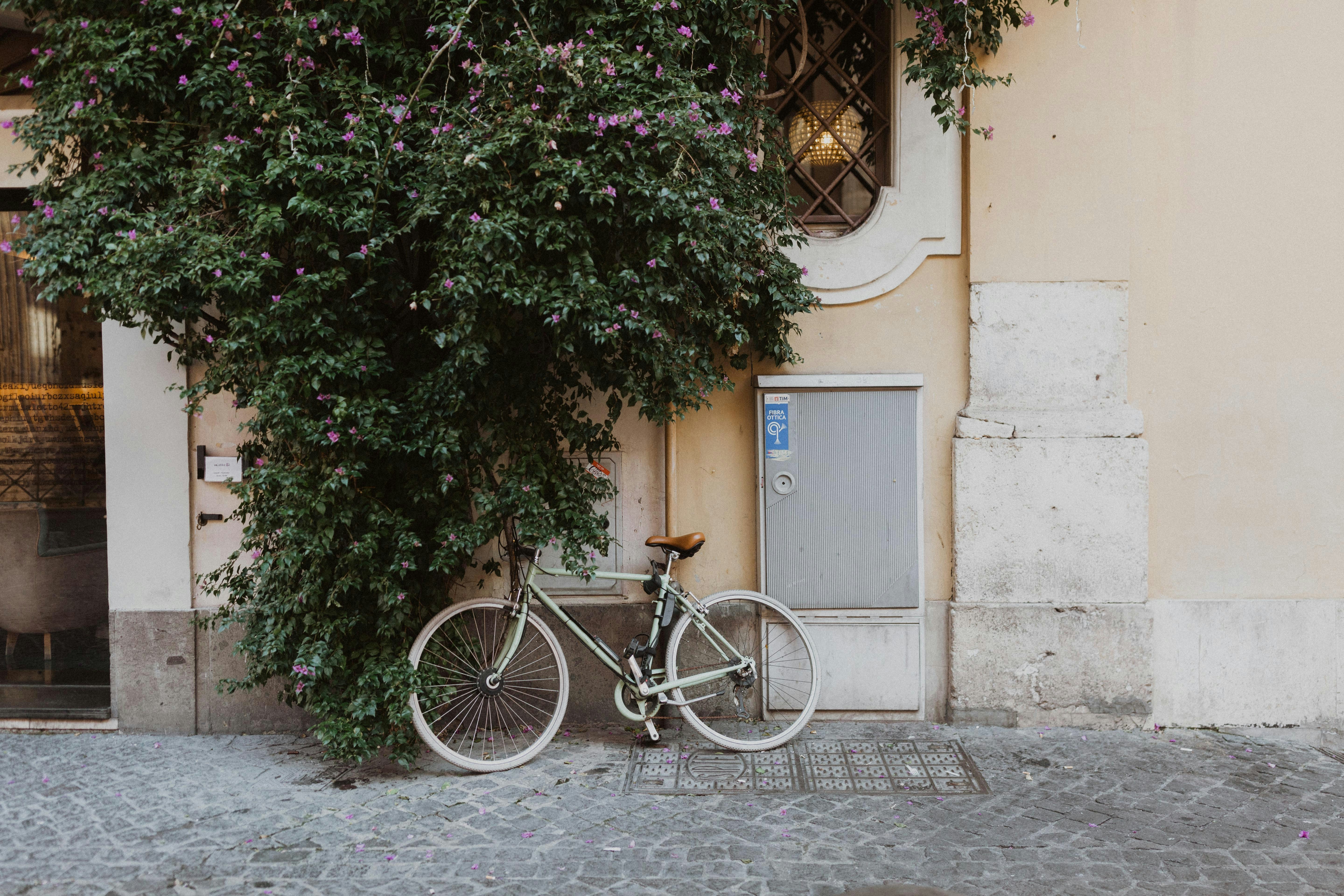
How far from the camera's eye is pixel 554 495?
15.0 feet

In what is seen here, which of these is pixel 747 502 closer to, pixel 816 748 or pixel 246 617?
pixel 816 748

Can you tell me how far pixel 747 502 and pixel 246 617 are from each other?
269cm

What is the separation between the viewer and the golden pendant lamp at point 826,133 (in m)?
5.27

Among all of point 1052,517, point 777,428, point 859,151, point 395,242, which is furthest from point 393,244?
point 1052,517

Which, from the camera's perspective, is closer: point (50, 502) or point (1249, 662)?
point (1249, 662)

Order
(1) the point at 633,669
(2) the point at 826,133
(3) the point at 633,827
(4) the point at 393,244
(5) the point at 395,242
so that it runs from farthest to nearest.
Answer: (2) the point at 826,133 < (1) the point at 633,669 < (5) the point at 395,242 < (4) the point at 393,244 < (3) the point at 633,827

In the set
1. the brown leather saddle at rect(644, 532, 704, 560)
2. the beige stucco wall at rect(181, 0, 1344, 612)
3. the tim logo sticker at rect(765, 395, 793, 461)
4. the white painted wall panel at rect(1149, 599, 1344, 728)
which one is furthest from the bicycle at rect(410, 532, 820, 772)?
the white painted wall panel at rect(1149, 599, 1344, 728)

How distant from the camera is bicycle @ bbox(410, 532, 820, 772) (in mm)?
4598

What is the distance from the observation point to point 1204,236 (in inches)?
199

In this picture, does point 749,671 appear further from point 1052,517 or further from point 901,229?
point 901,229

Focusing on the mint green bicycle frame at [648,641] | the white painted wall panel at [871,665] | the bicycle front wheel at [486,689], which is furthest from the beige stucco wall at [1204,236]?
the bicycle front wheel at [486,689]

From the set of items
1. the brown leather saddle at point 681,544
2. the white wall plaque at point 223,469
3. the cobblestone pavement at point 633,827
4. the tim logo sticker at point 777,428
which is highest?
the tim logo sticker at point 777,428

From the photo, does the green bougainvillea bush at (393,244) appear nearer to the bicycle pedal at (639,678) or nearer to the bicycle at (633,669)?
the bicycle at (633,669)

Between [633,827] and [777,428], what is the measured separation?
221cm
